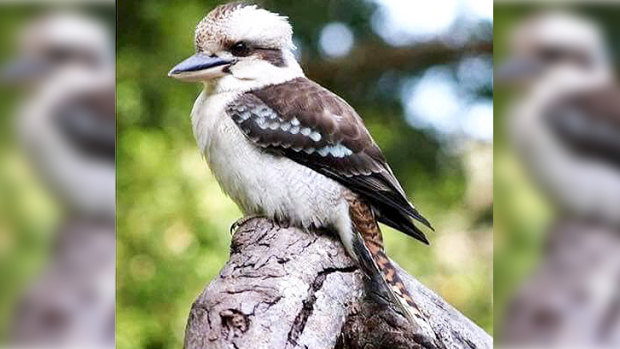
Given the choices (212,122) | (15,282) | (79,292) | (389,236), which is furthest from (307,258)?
(389,236)

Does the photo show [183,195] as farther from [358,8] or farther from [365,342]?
[365,342]

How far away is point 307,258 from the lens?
1592 mm

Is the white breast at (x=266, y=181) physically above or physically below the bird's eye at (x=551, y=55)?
above

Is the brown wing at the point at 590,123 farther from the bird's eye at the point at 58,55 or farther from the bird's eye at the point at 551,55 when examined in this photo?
the bird's eye at the point at 58,55

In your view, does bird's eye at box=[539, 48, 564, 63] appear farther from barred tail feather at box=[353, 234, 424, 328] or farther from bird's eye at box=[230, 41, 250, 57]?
bird's eye at box=[230, 41, 250, 57]

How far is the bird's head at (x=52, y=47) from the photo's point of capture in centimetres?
110

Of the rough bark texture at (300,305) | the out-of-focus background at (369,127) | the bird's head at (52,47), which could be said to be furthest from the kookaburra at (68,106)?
the out-of-focus background at (369,127)

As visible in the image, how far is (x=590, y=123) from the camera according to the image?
1.07 m

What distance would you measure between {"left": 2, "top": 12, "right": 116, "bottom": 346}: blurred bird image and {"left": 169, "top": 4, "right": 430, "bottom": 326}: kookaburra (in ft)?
1.61

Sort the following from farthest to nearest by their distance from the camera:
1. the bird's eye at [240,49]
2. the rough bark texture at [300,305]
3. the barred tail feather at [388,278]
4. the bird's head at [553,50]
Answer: the bird's eye at [240,49], the barred tail feather at [388,278], the rough bark texture at [300,305], the bird's head at [553,50]

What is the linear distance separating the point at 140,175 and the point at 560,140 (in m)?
2.40

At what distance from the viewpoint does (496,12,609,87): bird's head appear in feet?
3.49

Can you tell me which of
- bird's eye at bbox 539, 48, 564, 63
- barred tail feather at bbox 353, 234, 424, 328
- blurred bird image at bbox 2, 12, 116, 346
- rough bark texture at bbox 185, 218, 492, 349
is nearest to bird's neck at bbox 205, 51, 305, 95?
rough bark texture at bbox 185, 218, 492, 349

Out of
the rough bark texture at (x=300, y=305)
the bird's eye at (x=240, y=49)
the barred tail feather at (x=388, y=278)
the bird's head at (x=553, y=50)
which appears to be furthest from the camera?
the bird's eye at (x=240, y=49)
